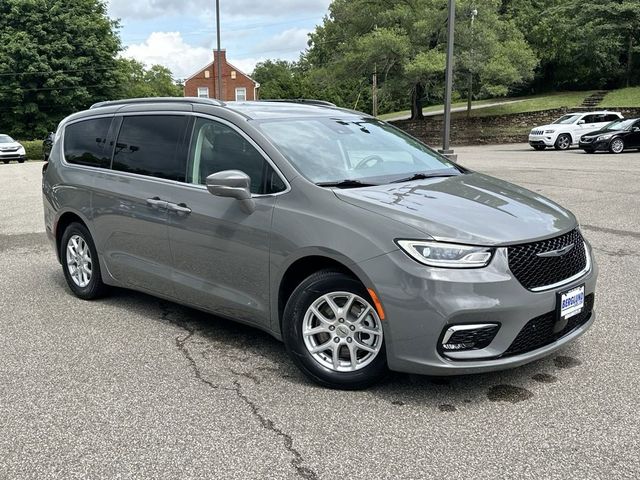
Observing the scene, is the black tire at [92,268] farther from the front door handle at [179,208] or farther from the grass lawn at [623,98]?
the grass lawn at [623,98]

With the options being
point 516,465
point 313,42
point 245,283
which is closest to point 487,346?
point 516,465

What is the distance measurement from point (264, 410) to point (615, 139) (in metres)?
24.0

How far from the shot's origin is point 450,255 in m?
3.32

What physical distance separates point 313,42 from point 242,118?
148 ft

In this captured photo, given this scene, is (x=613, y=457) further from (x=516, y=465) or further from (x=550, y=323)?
(x=550, y=323)

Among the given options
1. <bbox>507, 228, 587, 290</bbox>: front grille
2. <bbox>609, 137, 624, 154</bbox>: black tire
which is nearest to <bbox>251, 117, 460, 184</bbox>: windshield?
<bbox>507, 228, 587, 290</bbox>: front grille

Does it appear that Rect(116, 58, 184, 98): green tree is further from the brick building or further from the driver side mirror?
the driver side mirror

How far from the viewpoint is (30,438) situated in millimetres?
3229

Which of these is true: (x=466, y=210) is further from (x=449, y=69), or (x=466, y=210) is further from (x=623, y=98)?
(x=623, y=98)

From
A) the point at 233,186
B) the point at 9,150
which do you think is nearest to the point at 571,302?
the point at 233,186

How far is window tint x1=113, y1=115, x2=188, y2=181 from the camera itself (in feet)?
15.6

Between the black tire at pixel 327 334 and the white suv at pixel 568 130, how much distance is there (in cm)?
2598

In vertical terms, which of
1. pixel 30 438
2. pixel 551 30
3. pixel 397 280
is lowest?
pixel 30 438

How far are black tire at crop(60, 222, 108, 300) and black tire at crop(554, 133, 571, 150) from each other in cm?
2537
